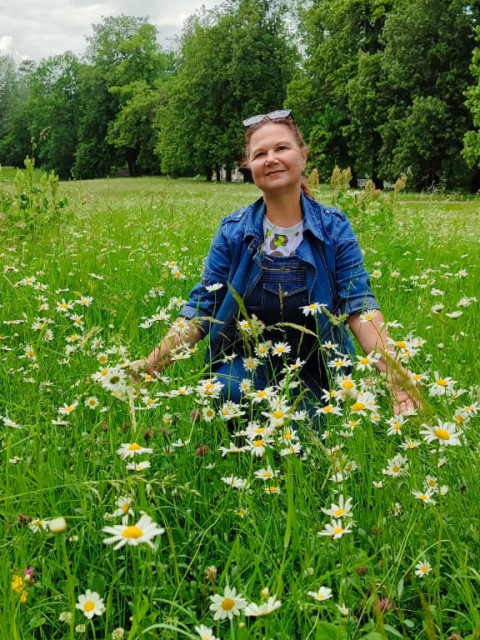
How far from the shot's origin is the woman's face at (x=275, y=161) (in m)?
2.74

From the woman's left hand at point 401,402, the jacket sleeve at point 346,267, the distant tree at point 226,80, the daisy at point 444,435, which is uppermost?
the distant tree at point 226,80

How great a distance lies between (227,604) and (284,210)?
2.05 metres

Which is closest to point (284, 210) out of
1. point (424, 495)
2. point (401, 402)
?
point (401, 402)

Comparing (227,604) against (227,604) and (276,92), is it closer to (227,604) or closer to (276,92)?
(227,604)

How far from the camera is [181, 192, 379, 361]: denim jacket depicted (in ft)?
8.92

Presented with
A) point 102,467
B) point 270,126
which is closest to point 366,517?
point 102,467

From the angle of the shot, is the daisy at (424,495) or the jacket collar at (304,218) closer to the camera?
the daisy at (424,495)

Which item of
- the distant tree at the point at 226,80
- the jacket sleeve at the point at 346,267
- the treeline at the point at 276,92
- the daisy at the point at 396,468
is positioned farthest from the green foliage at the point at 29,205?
the distant tree at the point at 226,80

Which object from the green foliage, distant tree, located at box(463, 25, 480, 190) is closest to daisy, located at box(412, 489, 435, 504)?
the green foliage

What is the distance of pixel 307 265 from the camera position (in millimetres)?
2764

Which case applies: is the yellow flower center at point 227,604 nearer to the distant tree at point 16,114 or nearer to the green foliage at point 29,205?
the green foliage at point 29,205

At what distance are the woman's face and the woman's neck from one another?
0.06 meters

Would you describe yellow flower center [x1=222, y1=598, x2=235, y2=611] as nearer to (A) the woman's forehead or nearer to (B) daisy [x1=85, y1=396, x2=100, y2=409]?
(B) daisy [x1=85, y1=396, x2=100, y2=409]

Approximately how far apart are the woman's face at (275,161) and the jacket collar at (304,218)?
11cm
